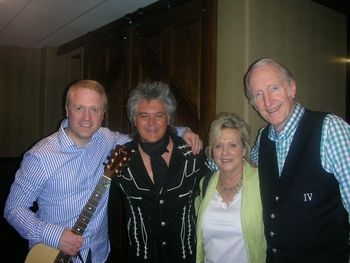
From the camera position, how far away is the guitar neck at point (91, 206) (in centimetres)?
178

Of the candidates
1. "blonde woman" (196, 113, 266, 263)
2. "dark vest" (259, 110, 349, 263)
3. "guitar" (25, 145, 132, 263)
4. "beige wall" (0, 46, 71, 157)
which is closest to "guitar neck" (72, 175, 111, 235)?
"guitar" (25, 145, 132, 263)

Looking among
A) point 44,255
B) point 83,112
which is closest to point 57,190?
point 44,255

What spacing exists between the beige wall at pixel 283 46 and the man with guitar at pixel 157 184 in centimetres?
54

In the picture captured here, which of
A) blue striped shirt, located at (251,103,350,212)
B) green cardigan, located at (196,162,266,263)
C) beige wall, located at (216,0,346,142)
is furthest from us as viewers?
beige wall, located at (216,0,346,142)

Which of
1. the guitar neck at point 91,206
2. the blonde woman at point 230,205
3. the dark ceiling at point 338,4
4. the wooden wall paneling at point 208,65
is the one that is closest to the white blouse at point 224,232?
the blonde woman at point 230,205

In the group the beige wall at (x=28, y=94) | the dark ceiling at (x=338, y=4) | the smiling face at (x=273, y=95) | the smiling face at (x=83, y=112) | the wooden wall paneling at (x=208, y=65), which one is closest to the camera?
the smiling face at (x=273, y=95)

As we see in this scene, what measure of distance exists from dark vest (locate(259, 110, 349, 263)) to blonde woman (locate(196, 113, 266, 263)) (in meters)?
0.18

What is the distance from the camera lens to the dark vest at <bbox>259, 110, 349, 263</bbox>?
146cm

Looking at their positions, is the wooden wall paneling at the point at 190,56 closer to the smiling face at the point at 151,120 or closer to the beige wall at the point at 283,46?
the beige wall at the point at 283,46

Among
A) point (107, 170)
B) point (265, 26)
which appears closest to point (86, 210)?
point (107, 170)

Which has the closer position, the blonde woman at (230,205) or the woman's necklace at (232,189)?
the blonde woman at (230,205)

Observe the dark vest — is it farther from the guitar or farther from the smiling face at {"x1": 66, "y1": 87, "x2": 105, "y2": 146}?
the smiling face at {"x1": 66, "y1": 87, "x2": 105, "y2": 146}

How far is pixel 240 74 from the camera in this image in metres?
2.23

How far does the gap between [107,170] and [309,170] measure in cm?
108
